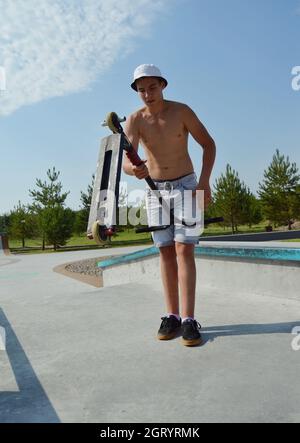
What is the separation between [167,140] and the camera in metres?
2.69

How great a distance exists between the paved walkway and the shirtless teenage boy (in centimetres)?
38

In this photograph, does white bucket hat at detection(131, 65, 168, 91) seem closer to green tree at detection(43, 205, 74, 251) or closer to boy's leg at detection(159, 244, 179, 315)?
boy's leg at detection(159, 244, 179, 315)

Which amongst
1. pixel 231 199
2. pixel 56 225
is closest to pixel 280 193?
pixel 231 199

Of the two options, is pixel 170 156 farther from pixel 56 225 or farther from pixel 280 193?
pixel 280 193

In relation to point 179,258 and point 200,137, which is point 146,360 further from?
point 200,137

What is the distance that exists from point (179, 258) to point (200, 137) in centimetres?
88

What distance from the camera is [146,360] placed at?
211cm

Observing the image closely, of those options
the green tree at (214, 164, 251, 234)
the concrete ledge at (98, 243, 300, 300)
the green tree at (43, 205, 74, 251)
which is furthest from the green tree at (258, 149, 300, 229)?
the concrete ledge at (98, 243, 300, 300)

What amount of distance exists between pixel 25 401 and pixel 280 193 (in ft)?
125

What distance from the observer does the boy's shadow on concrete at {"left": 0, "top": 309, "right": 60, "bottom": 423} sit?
5.04 ft

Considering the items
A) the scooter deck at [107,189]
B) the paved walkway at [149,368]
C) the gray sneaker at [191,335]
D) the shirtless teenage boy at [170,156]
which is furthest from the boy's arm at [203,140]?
the paved walkway at [149,368]

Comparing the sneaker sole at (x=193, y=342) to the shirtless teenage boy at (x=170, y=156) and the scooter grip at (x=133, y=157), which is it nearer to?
the shirtless teenage boy at (x=170, y=156)

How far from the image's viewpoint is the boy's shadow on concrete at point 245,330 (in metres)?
2.46
